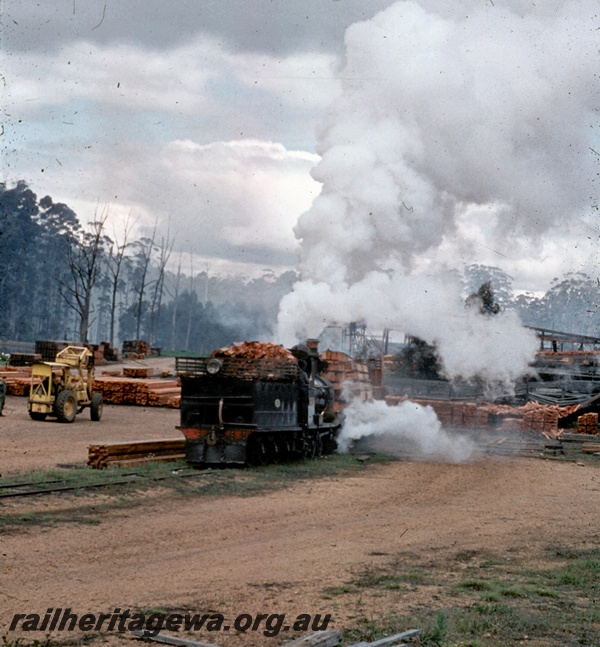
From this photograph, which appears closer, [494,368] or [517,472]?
[517,472]

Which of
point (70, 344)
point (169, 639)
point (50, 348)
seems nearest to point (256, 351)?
point (169, 639)

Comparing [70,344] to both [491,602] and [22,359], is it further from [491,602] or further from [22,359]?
[491,602]

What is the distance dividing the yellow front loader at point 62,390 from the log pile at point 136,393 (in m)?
6.99

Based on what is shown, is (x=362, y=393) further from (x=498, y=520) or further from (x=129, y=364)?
(x=129, y=364)

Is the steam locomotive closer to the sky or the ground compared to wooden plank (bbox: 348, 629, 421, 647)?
closer to the sky

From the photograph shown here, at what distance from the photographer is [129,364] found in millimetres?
57250

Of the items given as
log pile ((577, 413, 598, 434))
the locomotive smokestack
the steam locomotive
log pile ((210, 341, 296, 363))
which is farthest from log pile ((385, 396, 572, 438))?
the steam locomotive

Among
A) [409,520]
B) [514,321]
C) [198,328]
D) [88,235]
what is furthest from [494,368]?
[198,328]

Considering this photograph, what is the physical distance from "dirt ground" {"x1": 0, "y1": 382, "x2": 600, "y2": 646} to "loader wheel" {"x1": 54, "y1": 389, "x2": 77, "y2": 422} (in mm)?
6898

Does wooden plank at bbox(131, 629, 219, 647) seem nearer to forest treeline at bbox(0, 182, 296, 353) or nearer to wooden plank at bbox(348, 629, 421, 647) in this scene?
wooden plank at bbox(348, 629, 421, 647)

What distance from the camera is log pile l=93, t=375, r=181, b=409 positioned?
3738cm

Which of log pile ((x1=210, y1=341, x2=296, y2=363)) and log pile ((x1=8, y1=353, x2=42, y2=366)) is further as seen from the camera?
log pile ((x1=8, y1=353, x2=42, y2=366))

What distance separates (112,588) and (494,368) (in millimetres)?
29026

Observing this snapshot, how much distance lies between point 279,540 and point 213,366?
8.09 meters
